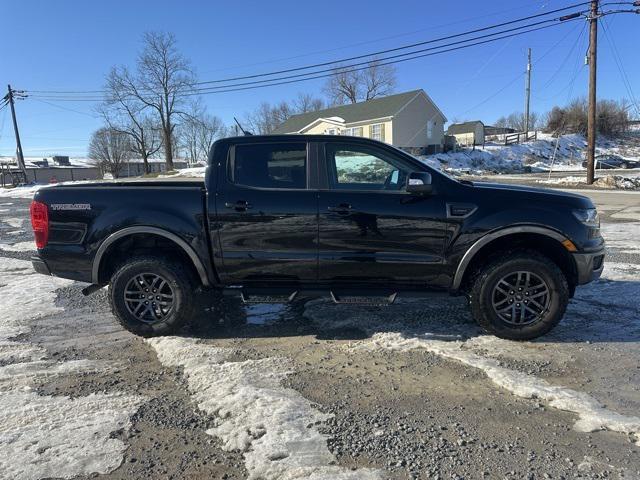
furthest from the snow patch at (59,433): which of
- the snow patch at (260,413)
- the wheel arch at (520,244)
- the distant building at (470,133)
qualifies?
the distant building at (470,133)

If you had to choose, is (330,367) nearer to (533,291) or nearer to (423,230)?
(423,230)

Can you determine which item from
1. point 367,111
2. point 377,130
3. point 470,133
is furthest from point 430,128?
point 470,133

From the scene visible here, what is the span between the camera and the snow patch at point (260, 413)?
2645mm

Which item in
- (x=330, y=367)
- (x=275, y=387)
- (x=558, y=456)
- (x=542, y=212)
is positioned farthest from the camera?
(x=542, y=212)

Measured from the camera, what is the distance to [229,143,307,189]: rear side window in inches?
178

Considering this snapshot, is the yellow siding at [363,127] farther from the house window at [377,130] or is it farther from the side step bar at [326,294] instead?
the side step bar at [326,294]

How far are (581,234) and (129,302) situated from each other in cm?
432

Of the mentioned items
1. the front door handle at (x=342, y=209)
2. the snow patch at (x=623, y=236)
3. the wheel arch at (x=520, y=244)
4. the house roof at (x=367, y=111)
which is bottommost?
the snow patch at (x=623, y=236)

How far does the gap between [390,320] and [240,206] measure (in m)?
2.00

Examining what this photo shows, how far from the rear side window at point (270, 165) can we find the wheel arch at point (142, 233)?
30.8 inches

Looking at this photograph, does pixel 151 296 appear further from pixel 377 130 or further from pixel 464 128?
pixel 464 128

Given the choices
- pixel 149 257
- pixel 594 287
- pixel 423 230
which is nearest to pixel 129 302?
pixel 149 257

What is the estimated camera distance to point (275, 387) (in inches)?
141

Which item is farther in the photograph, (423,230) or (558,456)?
(423,230)
